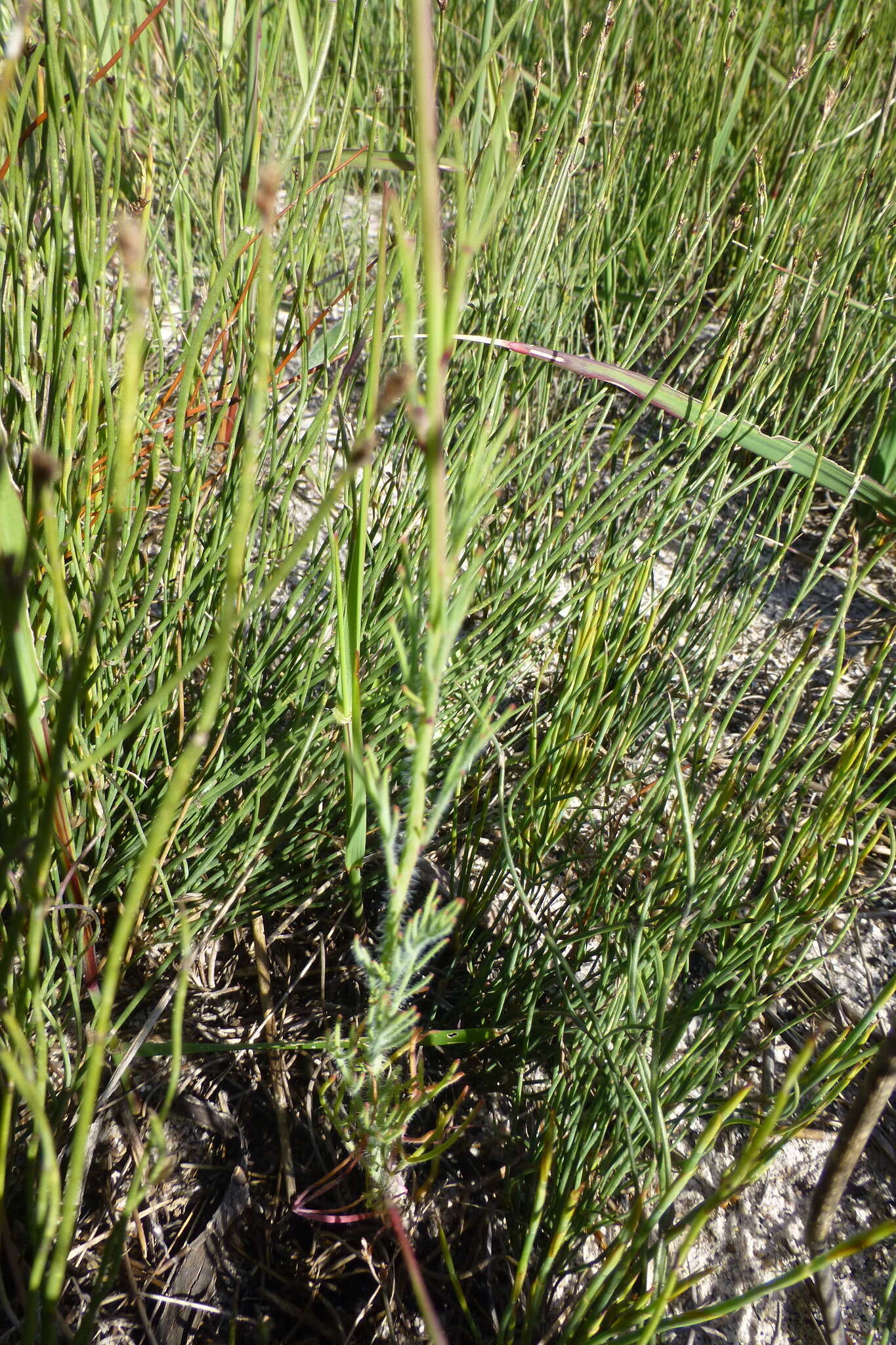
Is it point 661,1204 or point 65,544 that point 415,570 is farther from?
point 661,1204

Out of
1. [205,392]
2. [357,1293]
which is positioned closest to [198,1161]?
[357,1293]

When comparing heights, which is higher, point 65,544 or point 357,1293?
point 65,544

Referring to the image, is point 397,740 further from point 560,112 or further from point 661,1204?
point 560,112

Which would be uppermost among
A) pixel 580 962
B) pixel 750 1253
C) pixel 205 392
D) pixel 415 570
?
pixel 205 392

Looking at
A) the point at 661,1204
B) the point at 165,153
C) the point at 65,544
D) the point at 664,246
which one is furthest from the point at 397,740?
the point at 165,153

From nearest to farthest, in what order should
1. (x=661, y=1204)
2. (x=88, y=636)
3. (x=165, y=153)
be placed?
(x=88, y=636), (x=661, y=1204), (x=165, y=153)

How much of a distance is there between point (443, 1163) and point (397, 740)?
406mm

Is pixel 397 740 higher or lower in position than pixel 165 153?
lower

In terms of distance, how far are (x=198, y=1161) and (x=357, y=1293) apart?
180 millimetres

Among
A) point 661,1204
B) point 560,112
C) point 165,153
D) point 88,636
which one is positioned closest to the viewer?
point 88,636

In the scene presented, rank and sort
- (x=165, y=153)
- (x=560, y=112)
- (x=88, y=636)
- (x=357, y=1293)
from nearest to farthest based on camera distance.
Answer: (x=88, y=636) → (x=357, y=1293) → (x=560, y=112) → (x=165, y=153)

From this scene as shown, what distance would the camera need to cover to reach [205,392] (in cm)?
89

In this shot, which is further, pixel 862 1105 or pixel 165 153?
pixel 165 153

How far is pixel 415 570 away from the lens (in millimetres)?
916
